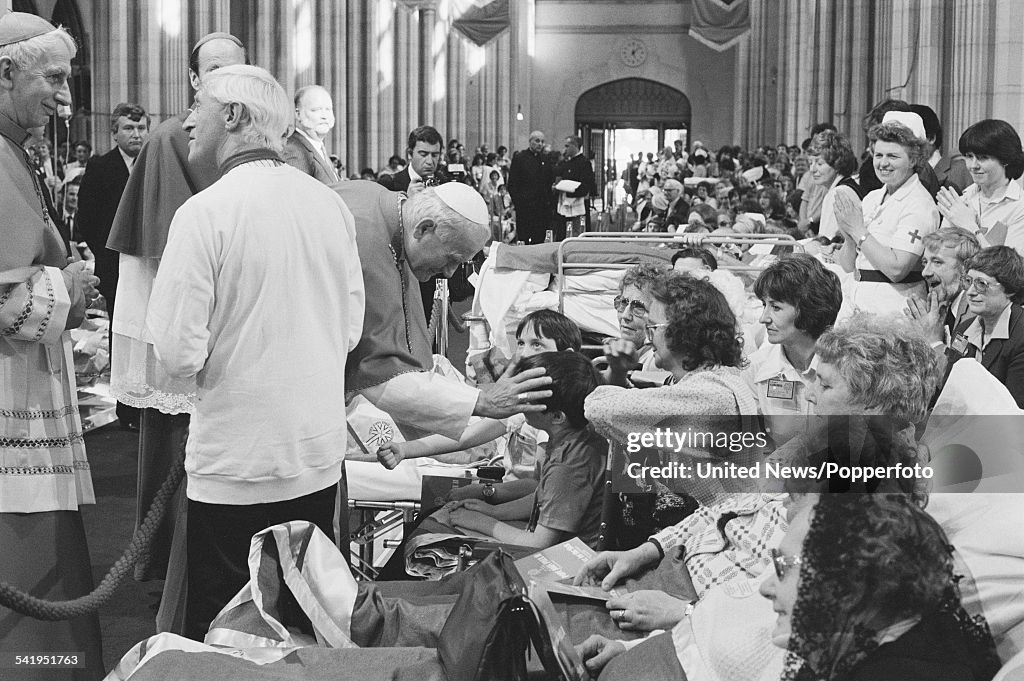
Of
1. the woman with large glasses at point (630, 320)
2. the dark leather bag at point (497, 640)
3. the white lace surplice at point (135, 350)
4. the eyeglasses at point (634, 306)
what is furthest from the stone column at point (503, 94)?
the dark leather bag at point (497, 640)

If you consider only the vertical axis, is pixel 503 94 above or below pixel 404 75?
above

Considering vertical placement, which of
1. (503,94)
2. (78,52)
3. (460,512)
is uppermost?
(503,94)

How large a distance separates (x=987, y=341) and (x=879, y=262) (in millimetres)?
1169

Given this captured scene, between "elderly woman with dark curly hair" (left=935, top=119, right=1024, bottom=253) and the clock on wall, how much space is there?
3807cm

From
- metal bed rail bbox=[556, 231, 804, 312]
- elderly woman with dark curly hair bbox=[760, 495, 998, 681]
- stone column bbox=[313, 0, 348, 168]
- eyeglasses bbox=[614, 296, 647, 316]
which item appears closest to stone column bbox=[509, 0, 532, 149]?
stone column bbox=[313, 0, 348, 168]

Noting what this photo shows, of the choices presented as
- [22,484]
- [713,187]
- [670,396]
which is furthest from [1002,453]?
[713,187]

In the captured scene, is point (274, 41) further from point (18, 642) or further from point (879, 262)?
point (18, 642)

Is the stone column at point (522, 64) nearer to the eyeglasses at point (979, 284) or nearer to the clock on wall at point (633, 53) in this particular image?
the clock on wall at point (633, 53)

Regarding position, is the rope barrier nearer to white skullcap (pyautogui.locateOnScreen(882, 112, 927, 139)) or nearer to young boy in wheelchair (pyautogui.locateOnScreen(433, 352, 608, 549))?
young boy in wheelchair (pyautogui.locateOnScreen(433, 352, 608, 549))

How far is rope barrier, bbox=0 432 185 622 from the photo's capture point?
3516mm

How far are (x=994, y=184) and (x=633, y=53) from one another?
38.2 m

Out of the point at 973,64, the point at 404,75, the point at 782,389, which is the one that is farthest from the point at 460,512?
the point at 404,75

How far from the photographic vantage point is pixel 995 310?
5238 mm

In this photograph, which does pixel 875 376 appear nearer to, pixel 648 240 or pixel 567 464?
pixel 567 464
